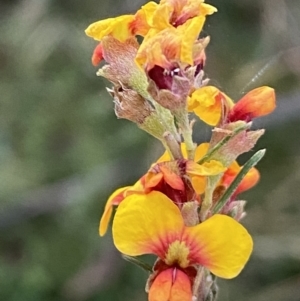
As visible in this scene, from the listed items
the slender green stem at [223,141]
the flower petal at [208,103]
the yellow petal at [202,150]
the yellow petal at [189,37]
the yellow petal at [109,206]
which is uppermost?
the yellow petal at [189,37]

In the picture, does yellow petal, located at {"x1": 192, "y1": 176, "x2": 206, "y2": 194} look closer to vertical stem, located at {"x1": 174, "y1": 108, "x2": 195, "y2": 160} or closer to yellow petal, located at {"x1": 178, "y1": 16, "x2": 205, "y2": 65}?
vertical stem, located at {"x1": 174, "y1": 108, "x2": 195, "y2": 160}

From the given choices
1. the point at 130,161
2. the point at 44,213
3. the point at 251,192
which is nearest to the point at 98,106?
the point at 130,161

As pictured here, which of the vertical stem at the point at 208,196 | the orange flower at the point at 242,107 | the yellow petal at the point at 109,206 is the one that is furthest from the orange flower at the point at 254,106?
the yellow petal at the point at 109,206

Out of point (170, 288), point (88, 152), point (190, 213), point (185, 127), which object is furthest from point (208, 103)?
point (88, 152)

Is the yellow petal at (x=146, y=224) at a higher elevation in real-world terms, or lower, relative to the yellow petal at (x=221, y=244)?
higher

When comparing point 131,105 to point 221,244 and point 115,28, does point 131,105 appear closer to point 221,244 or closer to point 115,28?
point 115,28

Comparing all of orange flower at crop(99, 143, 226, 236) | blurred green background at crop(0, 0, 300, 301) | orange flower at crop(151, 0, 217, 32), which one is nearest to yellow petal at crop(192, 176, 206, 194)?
orange flower at crop(99, 143, 226, 236)

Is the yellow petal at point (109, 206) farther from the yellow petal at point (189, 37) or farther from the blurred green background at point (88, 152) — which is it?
the blurred green background at point (88, 152)
